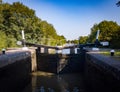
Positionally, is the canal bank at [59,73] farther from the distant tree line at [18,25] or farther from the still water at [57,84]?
the distant tree line at [18,25]

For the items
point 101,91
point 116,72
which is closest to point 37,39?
point 101,91

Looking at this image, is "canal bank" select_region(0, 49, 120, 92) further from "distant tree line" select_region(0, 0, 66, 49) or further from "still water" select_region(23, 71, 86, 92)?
"distant tree line" select_region(0, 0, 66, 49)

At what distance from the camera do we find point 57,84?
62.4 ft

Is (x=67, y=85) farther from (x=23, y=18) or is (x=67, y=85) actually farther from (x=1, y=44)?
(x=23, y=18)

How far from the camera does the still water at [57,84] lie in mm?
16991

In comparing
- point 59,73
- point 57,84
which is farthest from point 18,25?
point 57,84

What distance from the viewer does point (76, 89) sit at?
1709 centimetres

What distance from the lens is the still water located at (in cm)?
1699

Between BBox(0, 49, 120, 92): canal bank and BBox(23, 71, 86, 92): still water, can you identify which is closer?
BBox(0, 49, 120, 92): canal bank

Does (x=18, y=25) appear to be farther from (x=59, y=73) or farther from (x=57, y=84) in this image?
(x=57, y=84)

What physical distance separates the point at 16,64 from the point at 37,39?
23.2 metres

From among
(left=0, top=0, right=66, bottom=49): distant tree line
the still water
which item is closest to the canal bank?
the still water

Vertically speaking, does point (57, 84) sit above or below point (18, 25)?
below

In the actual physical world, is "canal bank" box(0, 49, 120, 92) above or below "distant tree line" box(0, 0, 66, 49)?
below
